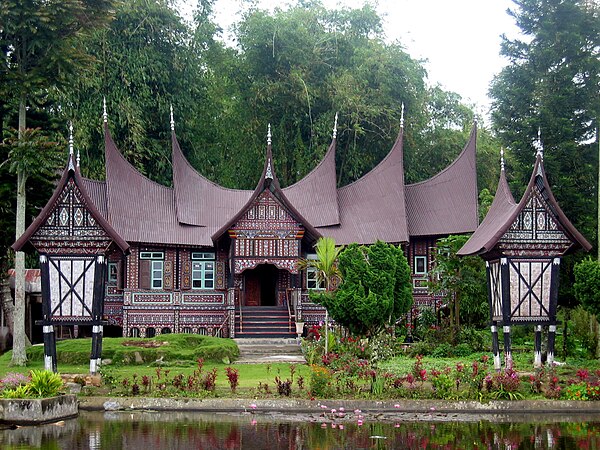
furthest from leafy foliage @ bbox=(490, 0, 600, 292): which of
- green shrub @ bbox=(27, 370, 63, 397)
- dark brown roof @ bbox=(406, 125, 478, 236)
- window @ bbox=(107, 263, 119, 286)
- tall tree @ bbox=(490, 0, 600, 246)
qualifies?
green shrub @ bbox=(27, 370, 63, 397)

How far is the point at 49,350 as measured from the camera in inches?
781

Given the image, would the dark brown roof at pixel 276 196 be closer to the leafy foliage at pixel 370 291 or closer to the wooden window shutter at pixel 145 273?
the wooden window shutter at pixel 145 273

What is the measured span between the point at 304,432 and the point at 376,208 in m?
19.8

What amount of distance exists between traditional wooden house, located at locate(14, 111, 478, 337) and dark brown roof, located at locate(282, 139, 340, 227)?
5 centimetres

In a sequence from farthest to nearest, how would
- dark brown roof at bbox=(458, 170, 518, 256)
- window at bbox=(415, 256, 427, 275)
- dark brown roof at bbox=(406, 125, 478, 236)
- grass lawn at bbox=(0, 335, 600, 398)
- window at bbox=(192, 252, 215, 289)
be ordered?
window at bbox=(415, 256, 427, 275) < dark brown roof at bbox=(406, 125, 478, 236) < window at bbox=(192, 252, 215, 289) < dark brown roof at bbox=(458, 170, 518, 256) < grass lawn at bbox=(0, 335, 600, 398)

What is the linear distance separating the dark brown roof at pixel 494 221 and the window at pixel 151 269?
Answer: 12.0 meters

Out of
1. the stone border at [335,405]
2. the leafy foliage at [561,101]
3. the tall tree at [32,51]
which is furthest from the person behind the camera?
the leafy foliage at [561,101]

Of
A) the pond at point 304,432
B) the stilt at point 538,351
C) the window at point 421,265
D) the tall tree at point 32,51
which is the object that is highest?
the tall tree at point 32,51

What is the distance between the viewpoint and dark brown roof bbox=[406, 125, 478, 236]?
105 ft

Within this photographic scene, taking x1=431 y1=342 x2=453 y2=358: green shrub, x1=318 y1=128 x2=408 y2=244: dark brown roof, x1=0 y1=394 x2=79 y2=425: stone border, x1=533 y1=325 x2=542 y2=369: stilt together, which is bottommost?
x1=0 y1=394 x2=79 y2=425: stone border

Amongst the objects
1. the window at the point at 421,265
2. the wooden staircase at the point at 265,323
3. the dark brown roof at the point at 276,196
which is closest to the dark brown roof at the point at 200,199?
the dark brown roof at the point at 276,196

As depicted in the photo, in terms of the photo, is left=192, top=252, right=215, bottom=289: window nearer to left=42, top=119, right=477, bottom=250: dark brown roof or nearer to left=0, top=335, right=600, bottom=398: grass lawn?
left=42, top=119, right=477, bottom=250: dark brown roof

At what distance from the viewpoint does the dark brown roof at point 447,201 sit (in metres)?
32.2

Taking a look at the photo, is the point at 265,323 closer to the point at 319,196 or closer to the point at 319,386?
the point at 319,196
